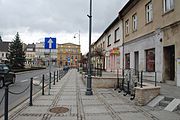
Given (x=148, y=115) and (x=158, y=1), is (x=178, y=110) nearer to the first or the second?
(x=148, y=115)

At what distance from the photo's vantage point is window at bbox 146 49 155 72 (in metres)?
11.0

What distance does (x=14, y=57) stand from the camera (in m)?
37.2

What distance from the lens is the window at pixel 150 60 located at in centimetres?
1102

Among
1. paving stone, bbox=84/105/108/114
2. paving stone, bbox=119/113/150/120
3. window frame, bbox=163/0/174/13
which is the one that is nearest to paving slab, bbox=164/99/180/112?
paving stone, bbox=119/113/150/120

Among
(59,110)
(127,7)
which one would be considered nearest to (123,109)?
(59,110)

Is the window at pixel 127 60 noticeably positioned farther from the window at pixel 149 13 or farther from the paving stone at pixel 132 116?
the paving stone at pixel 132 116

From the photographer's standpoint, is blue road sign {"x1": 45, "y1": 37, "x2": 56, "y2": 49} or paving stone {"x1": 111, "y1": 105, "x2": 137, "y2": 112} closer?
paving stone {"x1": 111, "y1": 105, "x2": 137, "y2": 112}

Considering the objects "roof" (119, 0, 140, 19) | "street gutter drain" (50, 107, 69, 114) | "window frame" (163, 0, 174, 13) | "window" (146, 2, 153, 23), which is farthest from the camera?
"roof" (119, 0, 140, 19)

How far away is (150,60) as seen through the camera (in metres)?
11.4

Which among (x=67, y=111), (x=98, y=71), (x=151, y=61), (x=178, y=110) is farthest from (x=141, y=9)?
(x=67, y=111)

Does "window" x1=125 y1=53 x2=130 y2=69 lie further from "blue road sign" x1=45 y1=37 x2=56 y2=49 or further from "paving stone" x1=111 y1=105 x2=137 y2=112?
"paving stone" x1=111 y1=105 x2=137 y2=112

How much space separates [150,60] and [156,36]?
1963 mm

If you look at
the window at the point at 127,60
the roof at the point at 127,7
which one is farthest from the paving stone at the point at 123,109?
the roof at the point at 127,7

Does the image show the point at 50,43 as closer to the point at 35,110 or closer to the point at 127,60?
the point at 35,110
